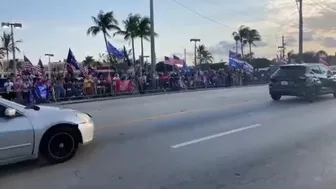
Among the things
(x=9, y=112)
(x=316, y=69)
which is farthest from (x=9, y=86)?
(x=9, y=112)

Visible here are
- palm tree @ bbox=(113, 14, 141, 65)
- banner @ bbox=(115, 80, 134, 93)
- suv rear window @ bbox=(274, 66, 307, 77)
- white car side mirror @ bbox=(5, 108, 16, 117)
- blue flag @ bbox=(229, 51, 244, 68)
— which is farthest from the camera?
palm tree @ bbox=(113, 14, 141, 65)

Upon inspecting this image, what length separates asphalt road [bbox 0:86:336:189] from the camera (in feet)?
18.6

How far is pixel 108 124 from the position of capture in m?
11.0

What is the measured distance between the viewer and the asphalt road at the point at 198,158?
5.67 m

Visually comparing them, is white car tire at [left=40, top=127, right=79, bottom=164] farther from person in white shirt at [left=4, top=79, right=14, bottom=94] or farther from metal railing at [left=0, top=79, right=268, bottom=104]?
person in white shirt at [left=4, top=79, right=14, bottom=94]

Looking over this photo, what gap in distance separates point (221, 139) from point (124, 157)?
8.16 ft

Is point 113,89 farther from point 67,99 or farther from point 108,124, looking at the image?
point 108,124

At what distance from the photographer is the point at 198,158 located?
7.03 metres

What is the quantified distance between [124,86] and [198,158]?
19632 millimetres

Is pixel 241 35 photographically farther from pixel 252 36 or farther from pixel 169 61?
pixel 169 61

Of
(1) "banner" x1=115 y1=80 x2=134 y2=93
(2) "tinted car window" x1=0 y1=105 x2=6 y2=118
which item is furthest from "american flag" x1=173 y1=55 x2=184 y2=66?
(2) "tinted car window" x1=0 y1=105 x2=6 y2=118

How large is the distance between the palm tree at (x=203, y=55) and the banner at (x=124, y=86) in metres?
62.4

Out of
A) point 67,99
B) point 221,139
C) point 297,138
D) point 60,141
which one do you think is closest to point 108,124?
point 221,139

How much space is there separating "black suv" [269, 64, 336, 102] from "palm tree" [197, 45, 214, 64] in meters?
70.5
